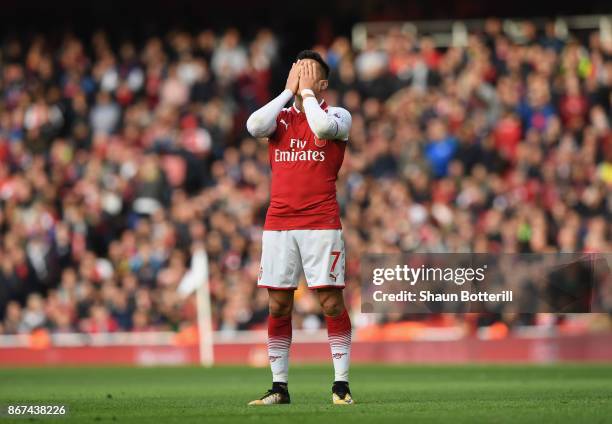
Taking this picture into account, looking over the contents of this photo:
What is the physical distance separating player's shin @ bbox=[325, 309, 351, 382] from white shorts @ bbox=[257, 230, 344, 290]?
299mm

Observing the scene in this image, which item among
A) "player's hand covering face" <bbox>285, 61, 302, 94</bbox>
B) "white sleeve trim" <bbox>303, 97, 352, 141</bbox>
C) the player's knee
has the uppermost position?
"player's hand covering face" <bbox>285, 61, 302, 94</bbox>

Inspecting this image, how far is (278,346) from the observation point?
11172mm

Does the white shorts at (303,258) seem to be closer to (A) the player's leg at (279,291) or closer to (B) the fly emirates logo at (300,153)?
(A) the player's leg at (279,291)

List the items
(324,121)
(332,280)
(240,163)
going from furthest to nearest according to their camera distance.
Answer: (240,163), (332,280), (324,121)

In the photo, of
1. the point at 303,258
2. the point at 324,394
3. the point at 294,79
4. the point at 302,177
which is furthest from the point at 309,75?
the point at 324,394

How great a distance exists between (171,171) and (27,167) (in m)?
2.99

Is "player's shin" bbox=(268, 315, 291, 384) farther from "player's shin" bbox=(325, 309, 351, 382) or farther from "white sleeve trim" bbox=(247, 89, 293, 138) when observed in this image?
"white sleeve trim" bbox=(247, 89, 293, 138)

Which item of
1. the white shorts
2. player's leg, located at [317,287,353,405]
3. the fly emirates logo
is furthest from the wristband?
player's leg, located at [317,287,353,405]

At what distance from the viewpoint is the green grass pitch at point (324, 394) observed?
388 inches

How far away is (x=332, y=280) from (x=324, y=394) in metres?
2.32

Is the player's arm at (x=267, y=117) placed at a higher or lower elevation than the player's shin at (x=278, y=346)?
higher

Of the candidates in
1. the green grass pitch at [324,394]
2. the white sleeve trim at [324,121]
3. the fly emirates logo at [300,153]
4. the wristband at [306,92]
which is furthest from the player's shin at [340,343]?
the wristband at [306,92]

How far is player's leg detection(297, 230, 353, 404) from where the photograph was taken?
1092 cm

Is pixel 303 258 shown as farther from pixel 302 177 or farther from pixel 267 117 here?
pixel 267 117
